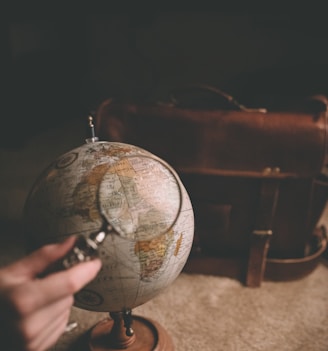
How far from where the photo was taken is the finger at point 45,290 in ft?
2.28

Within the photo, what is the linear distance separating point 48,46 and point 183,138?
2664mm

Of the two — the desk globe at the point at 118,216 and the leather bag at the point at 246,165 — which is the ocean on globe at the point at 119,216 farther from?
the leather bag at the point at 246,165

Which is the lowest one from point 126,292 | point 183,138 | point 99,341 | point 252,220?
point 99,341

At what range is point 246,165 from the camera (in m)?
1.65

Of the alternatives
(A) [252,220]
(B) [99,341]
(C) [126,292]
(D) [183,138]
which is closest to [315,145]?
(A) [252,220]

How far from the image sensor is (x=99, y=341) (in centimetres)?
139

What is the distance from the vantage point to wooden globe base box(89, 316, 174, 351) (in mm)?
1333

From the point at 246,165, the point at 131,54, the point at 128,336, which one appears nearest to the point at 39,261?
the point at 128,336

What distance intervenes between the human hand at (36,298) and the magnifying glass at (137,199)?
0.50ft

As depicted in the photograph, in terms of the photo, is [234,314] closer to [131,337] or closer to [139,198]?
[131,337]

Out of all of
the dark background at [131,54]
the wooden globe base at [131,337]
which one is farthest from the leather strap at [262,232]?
the dark background at [131,54]

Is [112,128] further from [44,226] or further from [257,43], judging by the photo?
[257,43]

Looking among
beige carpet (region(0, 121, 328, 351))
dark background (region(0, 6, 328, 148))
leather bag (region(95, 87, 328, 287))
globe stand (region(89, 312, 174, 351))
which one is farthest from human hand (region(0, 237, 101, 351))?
dark background (region(0, 6, 328, 148))

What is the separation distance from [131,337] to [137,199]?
59cm
